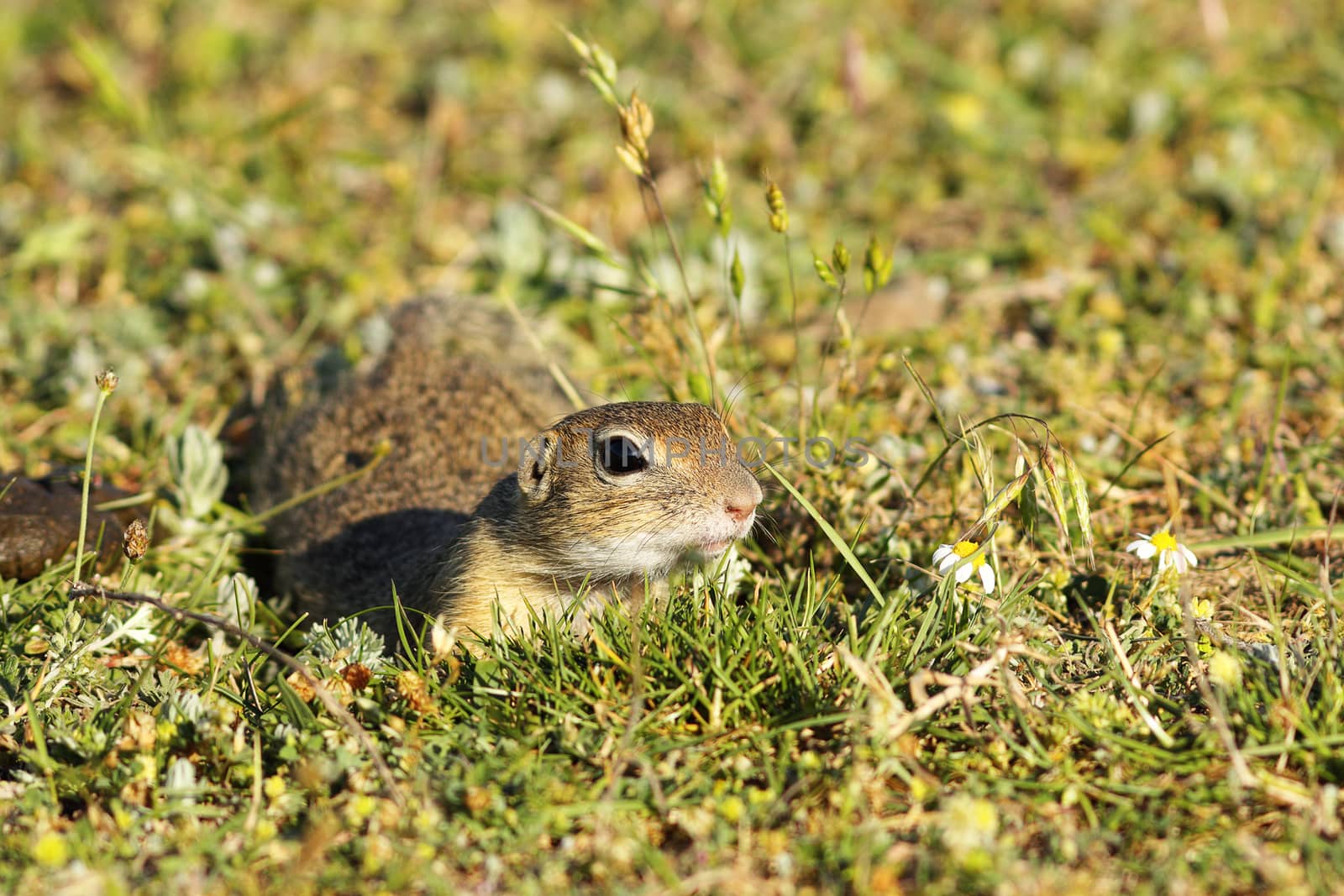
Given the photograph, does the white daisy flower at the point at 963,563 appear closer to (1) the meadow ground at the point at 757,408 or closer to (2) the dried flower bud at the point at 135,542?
(1) the meadow ground at the point at 757,408

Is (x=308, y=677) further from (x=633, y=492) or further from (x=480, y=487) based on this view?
(x=480, y=487)

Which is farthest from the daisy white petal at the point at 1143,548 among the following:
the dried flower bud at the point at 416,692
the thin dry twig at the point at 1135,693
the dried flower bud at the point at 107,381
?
the dried flower bud at the point at 107,381

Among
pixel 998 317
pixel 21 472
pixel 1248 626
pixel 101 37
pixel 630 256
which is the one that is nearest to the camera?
pixel 1248 626

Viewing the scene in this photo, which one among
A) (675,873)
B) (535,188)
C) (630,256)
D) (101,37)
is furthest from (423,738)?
(101,37)

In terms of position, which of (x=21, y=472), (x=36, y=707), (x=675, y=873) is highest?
(x=21, y=472)

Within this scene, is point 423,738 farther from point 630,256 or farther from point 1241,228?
point 1241,228

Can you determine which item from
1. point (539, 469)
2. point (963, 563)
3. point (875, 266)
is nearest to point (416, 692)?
point (539, 469)
